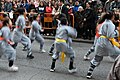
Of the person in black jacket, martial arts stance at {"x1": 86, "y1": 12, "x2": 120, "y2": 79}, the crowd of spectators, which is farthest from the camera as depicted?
the crowd of spectators

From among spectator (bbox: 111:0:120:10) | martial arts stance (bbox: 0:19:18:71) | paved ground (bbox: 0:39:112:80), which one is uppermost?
spectator (bbox: 111:0:120:10)

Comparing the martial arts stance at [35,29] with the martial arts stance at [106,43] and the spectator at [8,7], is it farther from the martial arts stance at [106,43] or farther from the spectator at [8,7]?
the spectator at [8,7]

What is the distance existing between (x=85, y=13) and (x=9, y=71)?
6.19 m

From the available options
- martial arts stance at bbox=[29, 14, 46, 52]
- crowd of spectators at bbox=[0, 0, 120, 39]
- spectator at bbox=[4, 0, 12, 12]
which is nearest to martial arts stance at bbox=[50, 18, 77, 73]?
martial arts stance at bbox=[29, 14, 46, 52]

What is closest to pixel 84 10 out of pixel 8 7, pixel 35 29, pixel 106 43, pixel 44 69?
pixel 35 29

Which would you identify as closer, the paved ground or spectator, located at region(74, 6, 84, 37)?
the paved ground

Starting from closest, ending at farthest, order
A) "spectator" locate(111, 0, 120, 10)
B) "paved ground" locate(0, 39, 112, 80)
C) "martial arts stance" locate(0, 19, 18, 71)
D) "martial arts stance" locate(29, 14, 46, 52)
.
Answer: "paved ground" locate(0, 39, 112, 80) < "martial arts stance" locate(0, 19, 18, 71) < "martial arts stance" locate(29, 14, 46, 52) < "spectator" locate(111, 0, 120, 10)

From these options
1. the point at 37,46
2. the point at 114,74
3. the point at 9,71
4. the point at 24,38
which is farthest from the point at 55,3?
the point at 114,74

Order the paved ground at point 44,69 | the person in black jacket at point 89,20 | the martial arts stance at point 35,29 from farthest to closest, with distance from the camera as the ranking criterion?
the person in black jacket at point 89,20 < the martial arts stance at point 35,29 < the paved ground at point 44,69

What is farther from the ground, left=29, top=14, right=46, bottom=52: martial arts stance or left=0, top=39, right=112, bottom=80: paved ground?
left=29, top=14, right=46, bottom=52: martial arts stance

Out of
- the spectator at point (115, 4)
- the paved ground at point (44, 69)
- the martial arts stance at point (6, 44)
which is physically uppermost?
the spectator at point (115, 4)

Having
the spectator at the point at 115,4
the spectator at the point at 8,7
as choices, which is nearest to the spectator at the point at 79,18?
the spectator at the point at 115,4

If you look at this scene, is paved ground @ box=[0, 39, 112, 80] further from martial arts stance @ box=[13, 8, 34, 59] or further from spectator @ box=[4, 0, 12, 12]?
spectator @ box=[4, 0, 12, 12]

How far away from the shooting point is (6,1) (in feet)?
57.1
